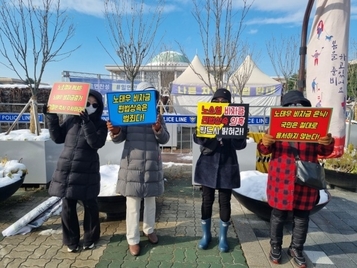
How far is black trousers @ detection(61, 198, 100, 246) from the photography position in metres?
3.05

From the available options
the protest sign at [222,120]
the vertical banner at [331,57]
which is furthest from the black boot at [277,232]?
the vertical banner at [331,57]

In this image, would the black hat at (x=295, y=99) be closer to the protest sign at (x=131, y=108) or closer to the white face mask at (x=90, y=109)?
the protest sign at (x=131, y=108)

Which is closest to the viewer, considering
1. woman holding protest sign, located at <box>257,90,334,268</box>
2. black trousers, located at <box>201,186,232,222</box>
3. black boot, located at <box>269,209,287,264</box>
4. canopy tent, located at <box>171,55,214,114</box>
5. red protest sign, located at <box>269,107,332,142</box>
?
red protest sign, located at <box>269,107,332,142</box>

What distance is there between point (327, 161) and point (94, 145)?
5157 millimetres

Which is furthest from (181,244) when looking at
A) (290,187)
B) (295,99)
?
(295,99)

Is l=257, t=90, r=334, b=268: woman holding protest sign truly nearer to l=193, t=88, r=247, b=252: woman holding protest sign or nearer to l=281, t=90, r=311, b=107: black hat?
l=281, t=90, r=311, b=107: black hat

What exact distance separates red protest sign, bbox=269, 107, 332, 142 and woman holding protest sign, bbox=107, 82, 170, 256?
1.19 m

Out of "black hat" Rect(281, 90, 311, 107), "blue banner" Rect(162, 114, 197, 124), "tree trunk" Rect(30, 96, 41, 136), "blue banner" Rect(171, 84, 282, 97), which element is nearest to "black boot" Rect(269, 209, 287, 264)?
"black hat" Rect(281, 90, 311, 107)

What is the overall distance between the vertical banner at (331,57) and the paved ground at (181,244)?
1920mm

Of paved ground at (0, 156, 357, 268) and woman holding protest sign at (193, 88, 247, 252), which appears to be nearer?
paved ground at (0, 156, 357, 268)

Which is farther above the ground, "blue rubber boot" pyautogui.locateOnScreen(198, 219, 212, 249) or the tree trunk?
the tree trunk

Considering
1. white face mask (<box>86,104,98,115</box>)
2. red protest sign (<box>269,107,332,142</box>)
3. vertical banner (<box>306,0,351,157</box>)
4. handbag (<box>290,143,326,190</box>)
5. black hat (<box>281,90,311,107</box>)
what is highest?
vertical banner (<box>306,0,351,157</box>)

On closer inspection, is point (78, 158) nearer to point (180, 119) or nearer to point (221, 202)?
Answer: point (221, 202)

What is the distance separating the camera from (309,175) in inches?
107
